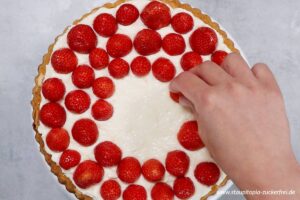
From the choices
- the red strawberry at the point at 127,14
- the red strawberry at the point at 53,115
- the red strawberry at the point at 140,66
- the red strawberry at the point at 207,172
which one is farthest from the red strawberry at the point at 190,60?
the red strawberry at the point at 53,115

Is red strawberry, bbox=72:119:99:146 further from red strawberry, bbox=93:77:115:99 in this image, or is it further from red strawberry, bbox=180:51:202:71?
red strawberry, bbox=180:51:202:71

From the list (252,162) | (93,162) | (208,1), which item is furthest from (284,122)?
(208,1)

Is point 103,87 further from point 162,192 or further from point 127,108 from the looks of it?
point 162,192

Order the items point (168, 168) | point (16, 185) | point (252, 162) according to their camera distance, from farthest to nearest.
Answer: point (16, 185), point (168, 168), point (252, 162)

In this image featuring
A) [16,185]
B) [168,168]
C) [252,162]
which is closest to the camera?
[252,162]

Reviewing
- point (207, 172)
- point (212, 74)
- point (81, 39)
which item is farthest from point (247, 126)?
point (81, 39)

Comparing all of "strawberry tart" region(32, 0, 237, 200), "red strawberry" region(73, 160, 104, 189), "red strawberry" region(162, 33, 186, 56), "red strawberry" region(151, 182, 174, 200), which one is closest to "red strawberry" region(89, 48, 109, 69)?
"strawberry tart" region(32, 0, 237, 200)

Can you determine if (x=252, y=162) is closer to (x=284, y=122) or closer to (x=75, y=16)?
(x=284, y=122)

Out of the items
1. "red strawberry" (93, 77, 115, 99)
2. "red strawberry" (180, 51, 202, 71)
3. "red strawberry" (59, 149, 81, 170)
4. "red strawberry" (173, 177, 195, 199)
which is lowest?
"red strawberry" (173, 177, 195, 199)
